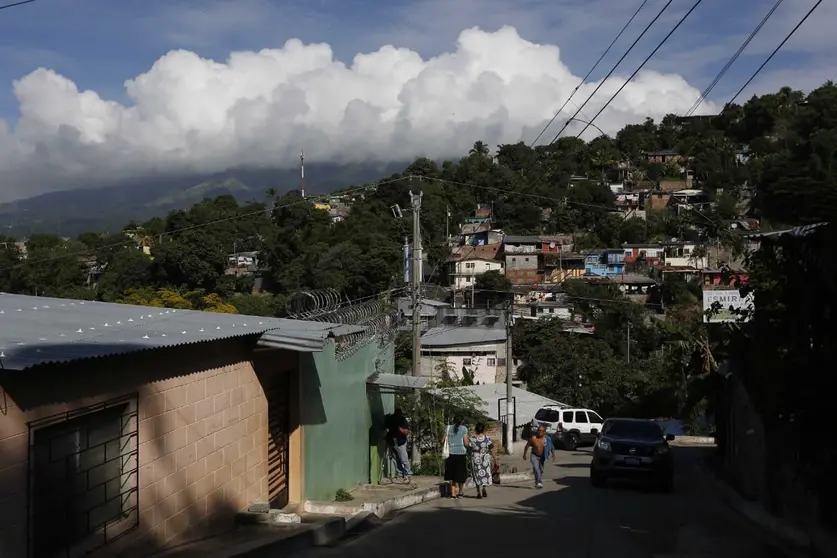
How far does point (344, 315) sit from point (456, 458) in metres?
3.48

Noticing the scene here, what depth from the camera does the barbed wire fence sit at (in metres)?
14.9

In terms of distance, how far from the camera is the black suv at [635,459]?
60.8 feet

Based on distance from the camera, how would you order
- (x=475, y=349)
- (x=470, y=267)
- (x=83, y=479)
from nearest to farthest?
(x=83, y=479)
(x=475, y=349)
(x=470, y=267)

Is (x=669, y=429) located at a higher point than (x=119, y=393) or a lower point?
lower

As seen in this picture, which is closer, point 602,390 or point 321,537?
point 321,537

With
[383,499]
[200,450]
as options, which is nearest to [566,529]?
[383,499]

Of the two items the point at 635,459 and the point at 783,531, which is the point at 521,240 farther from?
the point at 783,531

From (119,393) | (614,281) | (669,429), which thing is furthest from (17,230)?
(614,281)

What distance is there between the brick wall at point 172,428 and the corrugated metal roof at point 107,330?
18 centimetres

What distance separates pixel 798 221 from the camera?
944cm

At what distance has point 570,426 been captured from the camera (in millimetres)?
36438

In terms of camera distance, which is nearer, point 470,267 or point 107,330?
point 107,330

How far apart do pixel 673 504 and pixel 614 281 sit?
63890mm

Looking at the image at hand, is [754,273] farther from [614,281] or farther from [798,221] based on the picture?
[614,281]
